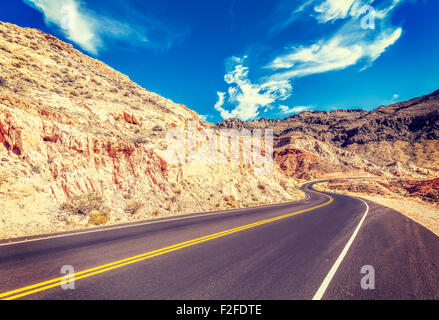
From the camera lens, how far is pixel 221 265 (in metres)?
4.75

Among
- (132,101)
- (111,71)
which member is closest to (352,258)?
(132,101)

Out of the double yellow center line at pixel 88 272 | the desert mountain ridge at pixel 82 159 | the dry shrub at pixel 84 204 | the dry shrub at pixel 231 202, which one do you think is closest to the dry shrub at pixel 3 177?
the desert mountain ridge at pixel 82 159

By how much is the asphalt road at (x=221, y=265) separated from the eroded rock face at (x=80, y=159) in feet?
11.0

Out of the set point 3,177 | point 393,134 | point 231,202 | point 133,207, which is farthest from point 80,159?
point 393,134

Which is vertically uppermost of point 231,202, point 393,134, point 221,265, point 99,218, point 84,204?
point 393,134

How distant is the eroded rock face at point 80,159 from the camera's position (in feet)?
31.2

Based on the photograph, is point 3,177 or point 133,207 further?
point 133,207

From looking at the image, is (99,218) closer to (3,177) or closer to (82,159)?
(3,177)

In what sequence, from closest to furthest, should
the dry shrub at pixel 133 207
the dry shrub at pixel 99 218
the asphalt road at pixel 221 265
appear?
the asphalt road at pixel 221 265 < the dry shrub at pixel 99 218 < the dry shrub at pixel 133 207

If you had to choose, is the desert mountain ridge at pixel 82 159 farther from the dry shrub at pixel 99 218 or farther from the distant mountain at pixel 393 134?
the distant mountain at pixel 393 134
